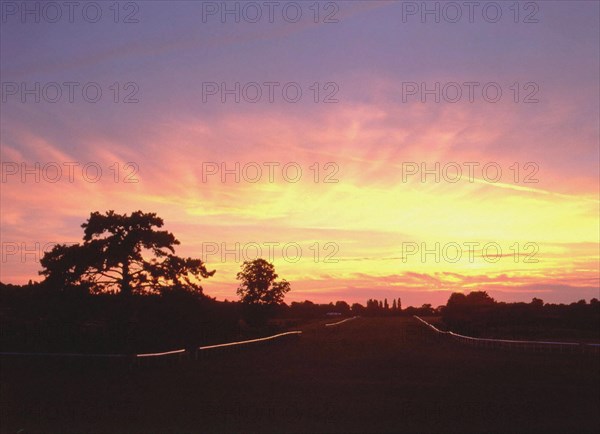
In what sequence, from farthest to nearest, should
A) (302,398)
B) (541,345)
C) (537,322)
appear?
1. (537,322)
2. (541,345)
3. (302,398)

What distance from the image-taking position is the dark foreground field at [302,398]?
521 inches

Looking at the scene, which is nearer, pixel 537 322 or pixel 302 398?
pixel 302 398

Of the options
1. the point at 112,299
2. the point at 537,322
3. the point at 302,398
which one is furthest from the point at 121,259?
the point at 537,322

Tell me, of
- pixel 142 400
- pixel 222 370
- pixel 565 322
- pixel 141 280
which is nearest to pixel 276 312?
pixel 565 322

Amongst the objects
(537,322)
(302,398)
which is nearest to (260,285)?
(537,322)

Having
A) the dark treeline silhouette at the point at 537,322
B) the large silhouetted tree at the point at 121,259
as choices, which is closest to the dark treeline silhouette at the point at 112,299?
the large silhouetted tree at the point at 121,259

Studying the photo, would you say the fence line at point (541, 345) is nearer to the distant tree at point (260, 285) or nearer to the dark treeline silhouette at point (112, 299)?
the dark treeline silhouette at point (112, 299)

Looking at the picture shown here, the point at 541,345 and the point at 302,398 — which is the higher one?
the point at 541,345

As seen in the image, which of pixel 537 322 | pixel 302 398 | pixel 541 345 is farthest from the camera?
pixel 537 322

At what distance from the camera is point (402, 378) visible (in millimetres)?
23391

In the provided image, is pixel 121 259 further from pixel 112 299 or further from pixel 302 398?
pixel 302 398

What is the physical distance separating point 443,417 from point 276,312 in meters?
99.9

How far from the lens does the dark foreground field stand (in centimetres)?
1323

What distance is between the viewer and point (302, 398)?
1742 centimetres
